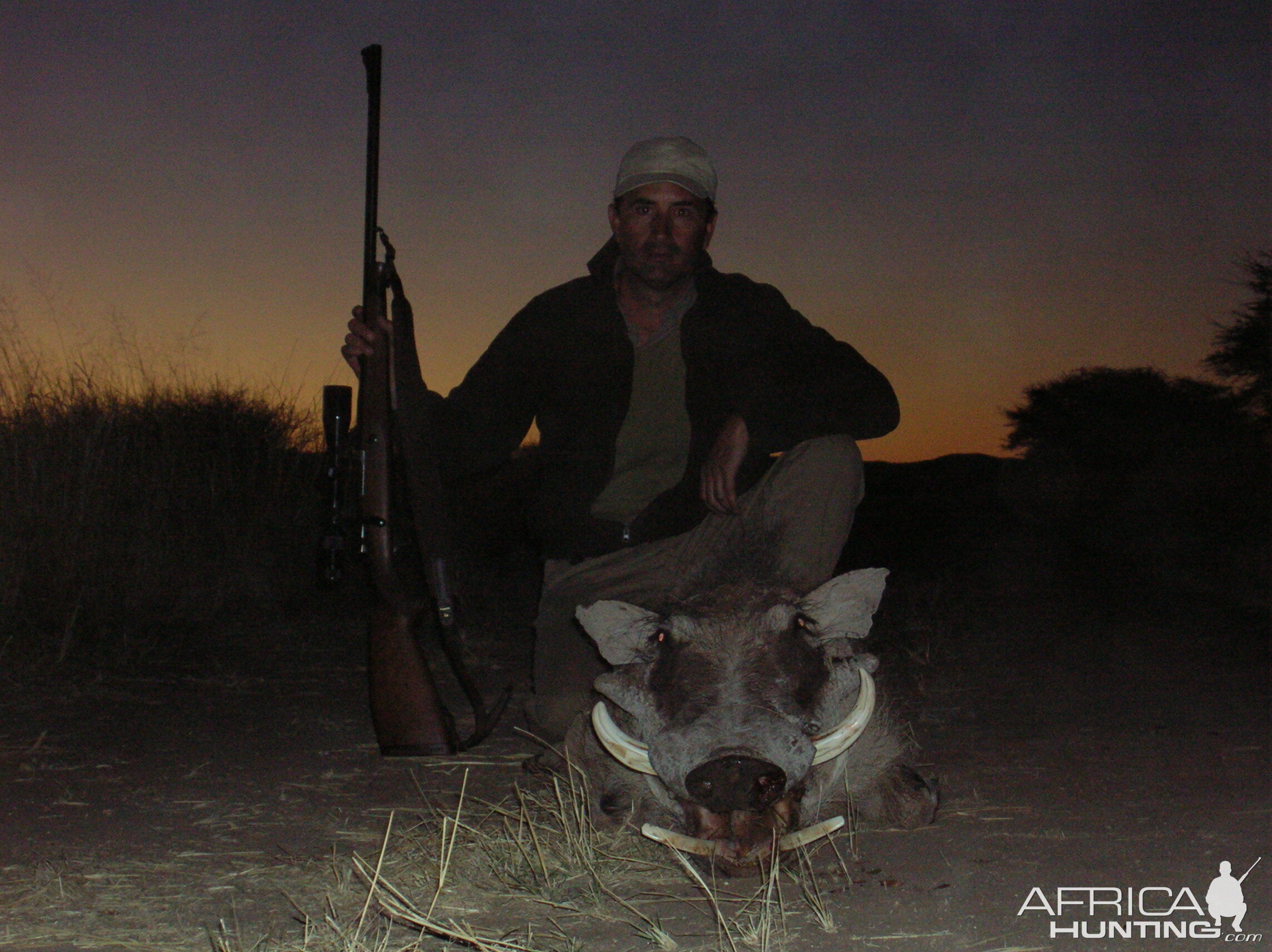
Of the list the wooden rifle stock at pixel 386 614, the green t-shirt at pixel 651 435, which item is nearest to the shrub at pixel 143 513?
the wooden rifle stock at pixel 386 614

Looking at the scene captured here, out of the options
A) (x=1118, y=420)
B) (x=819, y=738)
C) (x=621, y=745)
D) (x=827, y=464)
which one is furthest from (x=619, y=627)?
(x=1118, y=420)

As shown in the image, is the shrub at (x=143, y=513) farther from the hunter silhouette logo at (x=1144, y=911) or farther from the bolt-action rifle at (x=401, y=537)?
the hunter silhouette logo at (x=1144, y=911)

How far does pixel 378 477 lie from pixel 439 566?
34 centimetres

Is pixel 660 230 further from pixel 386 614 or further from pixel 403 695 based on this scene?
pixel 403 695

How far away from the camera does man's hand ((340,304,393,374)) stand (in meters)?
3.75

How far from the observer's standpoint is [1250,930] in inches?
85.4

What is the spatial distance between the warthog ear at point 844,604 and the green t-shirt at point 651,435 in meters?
1.17

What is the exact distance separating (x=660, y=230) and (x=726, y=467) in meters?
0.88

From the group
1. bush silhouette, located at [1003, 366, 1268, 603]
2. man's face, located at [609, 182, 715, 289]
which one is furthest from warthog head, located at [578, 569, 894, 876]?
bush silhouette, located at [1003, 366, 1268, 603]

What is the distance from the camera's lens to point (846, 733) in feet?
8.27

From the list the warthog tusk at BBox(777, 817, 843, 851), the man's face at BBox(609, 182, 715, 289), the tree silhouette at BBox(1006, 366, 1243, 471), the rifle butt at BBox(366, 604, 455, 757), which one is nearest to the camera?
the warthog tusk at BBox(777, 817, 843, 851)

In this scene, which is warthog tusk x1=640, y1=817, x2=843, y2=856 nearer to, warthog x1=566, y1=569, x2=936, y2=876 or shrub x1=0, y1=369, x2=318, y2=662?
warthog x1=566, y1=569, x2=936, y2=876

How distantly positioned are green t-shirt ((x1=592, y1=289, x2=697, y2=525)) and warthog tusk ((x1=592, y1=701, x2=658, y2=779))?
120cm

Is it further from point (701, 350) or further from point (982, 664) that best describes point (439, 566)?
point (982, 664)
